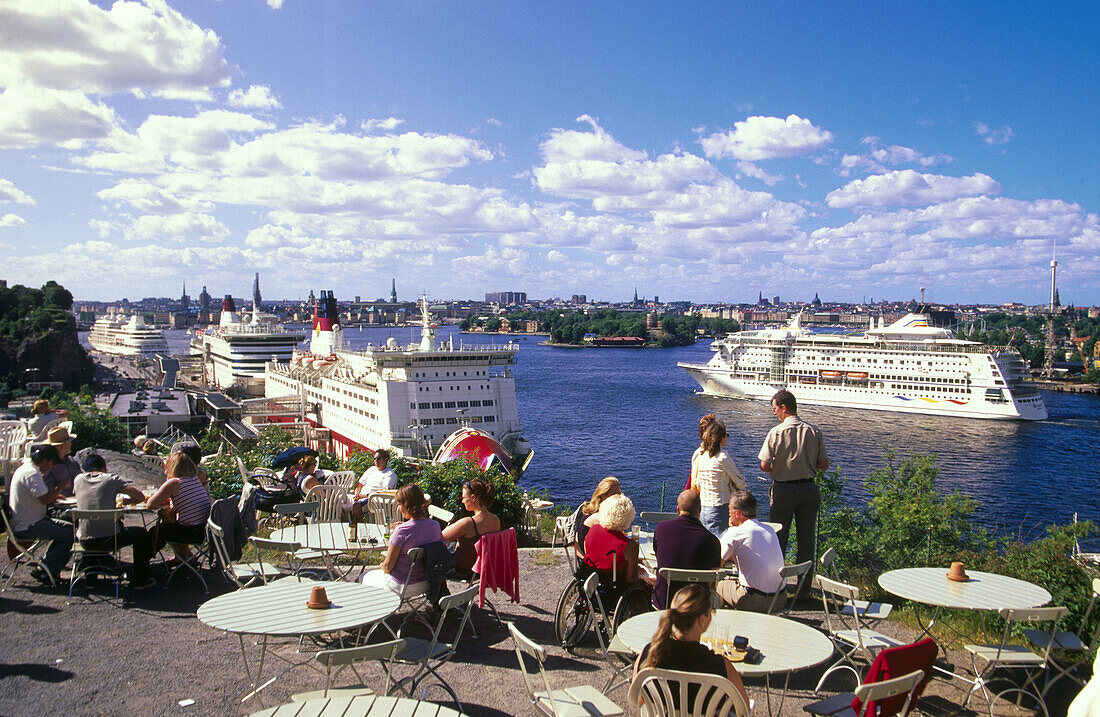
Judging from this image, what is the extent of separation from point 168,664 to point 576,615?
8.11 ft

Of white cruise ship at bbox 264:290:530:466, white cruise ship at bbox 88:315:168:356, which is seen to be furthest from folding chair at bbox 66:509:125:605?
white cruise ship at bbox 88:315:168:356

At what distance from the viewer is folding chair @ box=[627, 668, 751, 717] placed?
2646mm

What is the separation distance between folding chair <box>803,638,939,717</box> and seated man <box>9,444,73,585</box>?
540cm

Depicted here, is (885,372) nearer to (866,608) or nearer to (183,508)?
(866,608)

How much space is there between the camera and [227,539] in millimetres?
5309

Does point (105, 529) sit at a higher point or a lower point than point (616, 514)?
lower

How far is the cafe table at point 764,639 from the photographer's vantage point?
10.7 feet

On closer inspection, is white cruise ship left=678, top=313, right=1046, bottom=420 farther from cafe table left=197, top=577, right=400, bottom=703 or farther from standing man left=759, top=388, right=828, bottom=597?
cafe table left=197, top=577, right=400, bottom=703

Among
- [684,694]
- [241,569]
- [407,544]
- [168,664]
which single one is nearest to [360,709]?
[684,694]

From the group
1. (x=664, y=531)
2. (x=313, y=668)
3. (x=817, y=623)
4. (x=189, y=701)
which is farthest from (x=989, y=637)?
(x=189, y=701)

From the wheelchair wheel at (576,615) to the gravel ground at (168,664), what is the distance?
3.1 inches

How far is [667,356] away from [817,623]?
9960 centimetres

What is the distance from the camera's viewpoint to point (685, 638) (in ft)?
9.11

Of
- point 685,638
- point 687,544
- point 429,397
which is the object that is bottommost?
point 429,397
